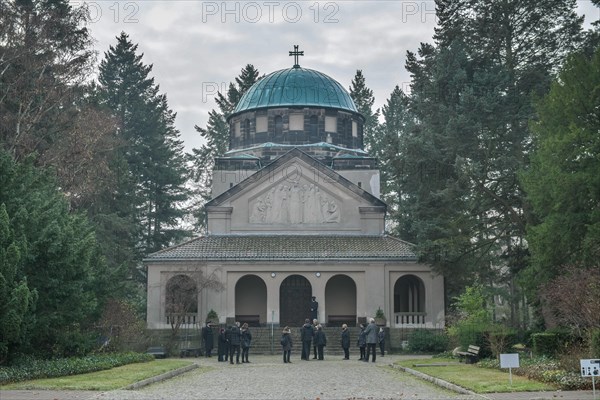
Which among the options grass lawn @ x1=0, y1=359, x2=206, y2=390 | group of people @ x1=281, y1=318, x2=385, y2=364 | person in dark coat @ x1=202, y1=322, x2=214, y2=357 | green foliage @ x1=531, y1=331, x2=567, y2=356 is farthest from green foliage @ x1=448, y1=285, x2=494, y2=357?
grass lawn @ x1=0, y1=359, x2=206, y2=390

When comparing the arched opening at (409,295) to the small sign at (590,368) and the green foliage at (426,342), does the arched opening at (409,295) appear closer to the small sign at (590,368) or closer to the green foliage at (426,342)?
the green foliage at (426,342)

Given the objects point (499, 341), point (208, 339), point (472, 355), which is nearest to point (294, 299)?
point (208, 339)

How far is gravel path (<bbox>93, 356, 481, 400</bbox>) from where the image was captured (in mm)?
17234

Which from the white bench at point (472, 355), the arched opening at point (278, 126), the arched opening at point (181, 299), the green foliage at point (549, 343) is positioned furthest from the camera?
the arched opening at point (278, 126)

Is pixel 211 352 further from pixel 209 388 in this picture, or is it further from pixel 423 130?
pixel 209 388

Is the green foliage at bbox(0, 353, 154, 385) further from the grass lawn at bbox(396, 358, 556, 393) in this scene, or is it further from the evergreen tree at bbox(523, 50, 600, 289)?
the evergreen tree at bbox(523, 50, 600, 289)

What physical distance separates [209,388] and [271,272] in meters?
21.9

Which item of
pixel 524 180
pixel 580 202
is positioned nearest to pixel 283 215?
pixel 524 180

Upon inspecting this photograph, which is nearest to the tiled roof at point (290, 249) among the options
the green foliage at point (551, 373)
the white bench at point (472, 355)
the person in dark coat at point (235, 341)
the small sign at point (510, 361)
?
the person in dark coat at point (235, 341)

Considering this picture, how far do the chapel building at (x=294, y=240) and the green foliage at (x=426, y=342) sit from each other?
2444mm

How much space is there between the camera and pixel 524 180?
96.7 feet

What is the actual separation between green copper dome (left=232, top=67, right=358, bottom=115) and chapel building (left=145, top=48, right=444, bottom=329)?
0.09m

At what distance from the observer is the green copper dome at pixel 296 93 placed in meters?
50.7

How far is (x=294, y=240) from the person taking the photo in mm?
43344
